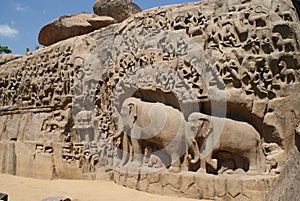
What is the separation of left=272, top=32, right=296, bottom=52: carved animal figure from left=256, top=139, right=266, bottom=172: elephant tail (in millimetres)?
1572

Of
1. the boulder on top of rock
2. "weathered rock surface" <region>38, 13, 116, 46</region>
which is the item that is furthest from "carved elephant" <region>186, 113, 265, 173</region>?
"weathered rock surface" <region>38, 13, 116, 46</region>

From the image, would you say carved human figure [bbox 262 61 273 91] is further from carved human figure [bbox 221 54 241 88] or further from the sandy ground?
the sandy ground

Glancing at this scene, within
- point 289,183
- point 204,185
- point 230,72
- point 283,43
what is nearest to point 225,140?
point 204,185

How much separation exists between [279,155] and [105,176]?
3719 mm

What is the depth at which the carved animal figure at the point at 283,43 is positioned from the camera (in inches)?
211

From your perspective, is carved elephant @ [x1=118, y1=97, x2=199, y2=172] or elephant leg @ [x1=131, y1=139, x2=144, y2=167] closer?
carved elephant @ [x1=118, y1=97, x2=199, y2=172]

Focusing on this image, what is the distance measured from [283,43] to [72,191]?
4.74 m

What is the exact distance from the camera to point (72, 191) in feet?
20.9

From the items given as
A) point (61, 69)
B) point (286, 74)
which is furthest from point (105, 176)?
point (286, 74)

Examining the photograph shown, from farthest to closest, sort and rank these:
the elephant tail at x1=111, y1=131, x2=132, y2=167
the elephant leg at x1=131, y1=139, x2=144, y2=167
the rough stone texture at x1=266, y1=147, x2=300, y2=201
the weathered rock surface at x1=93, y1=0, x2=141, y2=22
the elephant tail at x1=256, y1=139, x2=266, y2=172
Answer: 1. the weathered rock surface at x1=93, y1=0, x2=141, y2=22
2. the elephant tail at x1=111, y1=131, x2=132, y2=167
3. the elephant leg at x1=131, y1=139, x2=144, y2=167
4. the elephant tail at x1=256, y1=139, x2=266, y2=172
5. the rough stone texture at x1=266, y1=147, x2=300, y2=201

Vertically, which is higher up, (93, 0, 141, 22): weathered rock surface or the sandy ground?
(93, 0, 141, 22): weathered rock surface

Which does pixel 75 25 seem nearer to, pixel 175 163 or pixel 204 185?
pixel 175 163

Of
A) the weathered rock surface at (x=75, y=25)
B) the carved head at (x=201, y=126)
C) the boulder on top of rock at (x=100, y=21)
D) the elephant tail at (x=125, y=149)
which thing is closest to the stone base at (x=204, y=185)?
the elephant tail at (x=125, y=149)

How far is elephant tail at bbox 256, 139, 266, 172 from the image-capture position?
5281mm
